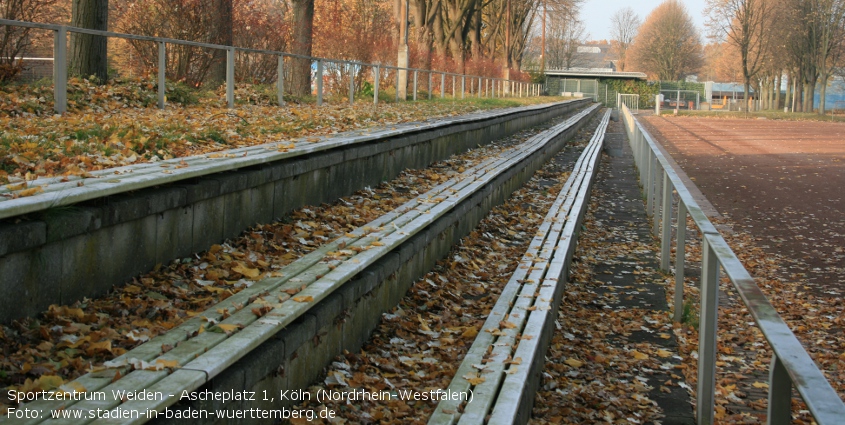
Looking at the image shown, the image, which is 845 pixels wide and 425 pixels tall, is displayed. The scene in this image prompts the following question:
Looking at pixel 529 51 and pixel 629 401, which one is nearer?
pixel 629 401

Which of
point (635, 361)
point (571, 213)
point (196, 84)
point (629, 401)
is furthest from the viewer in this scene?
point (196, 84)

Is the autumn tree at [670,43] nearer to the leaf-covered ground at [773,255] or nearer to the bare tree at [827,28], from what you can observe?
the bare tree at [827,28]

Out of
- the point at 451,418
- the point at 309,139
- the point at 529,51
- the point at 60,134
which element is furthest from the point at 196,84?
the point at 529,51

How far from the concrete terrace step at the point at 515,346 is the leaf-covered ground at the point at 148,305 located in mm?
1363

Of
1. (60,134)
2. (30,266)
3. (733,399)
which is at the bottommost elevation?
(733,399)

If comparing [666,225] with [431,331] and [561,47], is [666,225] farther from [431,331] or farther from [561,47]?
[561,47]

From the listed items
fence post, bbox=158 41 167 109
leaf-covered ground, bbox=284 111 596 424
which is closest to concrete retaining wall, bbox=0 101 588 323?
leaf-covered ground, bbox=284 111 596 424

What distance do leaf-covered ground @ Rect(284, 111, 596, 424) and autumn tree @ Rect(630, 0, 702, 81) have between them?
107 m

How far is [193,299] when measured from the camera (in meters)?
4.82

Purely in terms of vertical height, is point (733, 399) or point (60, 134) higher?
point (60, 134)

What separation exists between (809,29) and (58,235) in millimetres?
71392

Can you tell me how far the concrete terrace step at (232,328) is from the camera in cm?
337

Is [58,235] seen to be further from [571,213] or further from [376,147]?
[571,213]

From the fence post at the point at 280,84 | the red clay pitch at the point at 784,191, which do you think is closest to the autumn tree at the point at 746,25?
the red clay pitch at the point at 784,191
